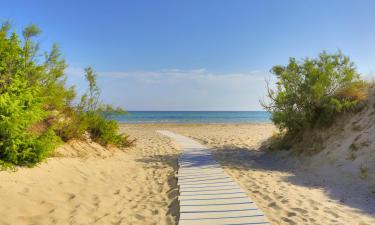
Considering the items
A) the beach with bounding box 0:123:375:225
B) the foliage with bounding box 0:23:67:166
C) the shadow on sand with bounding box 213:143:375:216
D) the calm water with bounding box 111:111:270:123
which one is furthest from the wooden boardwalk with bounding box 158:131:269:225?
the calm water with bounding box 111:111:270:123

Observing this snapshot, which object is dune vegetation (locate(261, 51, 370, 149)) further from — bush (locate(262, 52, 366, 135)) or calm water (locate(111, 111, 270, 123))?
calm water (locate(111, 111, 270, 123))

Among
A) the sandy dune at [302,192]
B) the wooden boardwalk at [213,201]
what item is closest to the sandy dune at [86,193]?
the wooden boardwalk at [213,201]

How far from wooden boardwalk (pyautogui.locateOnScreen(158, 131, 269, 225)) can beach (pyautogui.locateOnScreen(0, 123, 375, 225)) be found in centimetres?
22

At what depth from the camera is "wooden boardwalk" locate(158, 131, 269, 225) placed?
16.2 feet

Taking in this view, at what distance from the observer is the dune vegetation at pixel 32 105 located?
20.6ft

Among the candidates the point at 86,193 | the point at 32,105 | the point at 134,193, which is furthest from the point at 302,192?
the point at 32,105

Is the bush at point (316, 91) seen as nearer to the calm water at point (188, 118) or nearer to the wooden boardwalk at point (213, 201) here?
the wooden boardwalk at point (213, 201)

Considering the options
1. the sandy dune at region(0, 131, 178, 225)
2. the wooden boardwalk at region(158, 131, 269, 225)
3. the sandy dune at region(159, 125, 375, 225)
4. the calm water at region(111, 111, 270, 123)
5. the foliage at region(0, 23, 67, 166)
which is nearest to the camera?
the wooden boardwalk at region(158, 131, 269, 225)

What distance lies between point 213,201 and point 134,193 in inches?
74.0

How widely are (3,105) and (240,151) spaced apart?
31.2ft

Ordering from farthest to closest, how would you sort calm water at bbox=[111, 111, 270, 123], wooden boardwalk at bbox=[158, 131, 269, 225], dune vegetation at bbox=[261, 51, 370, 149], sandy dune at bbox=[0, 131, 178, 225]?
calm water at bbox=[111, 111, 270, 123] → dune vegetation at bbox=[261, 51, 370, 149] → sandy dune at bbox=[0, 131, 178, 225] → wooden boardwalk at bbox=[158, 131, 269, 225]

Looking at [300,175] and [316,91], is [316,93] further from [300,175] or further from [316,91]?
[300,175]

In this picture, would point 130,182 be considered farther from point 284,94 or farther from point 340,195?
point 284,94

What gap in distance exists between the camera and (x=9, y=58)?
6.98 meters
